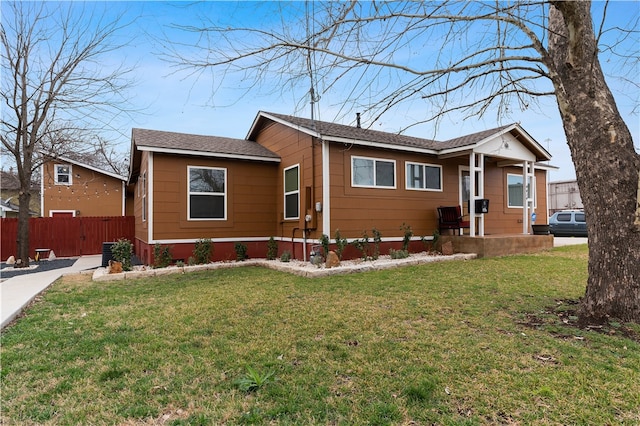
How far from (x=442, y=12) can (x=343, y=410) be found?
3.59 metres

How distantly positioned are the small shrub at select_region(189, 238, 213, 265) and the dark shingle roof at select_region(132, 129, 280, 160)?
2225 millimetres

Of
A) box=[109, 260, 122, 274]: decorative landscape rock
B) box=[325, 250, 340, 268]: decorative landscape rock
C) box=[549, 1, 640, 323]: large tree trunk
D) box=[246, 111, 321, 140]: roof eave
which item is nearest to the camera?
box=[549, 1, 640, 323]: large tree trunk

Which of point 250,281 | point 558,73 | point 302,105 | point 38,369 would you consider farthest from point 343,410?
point 250,281

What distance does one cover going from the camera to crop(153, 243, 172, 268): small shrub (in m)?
8.25

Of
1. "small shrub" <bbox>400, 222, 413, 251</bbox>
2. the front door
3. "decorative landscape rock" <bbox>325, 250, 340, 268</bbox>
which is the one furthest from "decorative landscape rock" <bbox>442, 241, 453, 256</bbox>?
"decorative landscape rock" <bbox>325, 250, 340, 268</bbox>

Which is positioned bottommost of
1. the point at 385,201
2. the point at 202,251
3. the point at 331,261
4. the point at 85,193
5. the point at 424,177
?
the point at 331,261

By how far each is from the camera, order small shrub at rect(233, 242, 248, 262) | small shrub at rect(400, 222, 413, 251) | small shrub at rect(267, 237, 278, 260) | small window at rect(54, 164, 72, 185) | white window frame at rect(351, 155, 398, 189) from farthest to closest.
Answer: small window at rect(54, 164, 72, 185) → small shrub at rect(267, 237, 278, 260) → small shrub at rect(400, 222, 413, 251) → small shrub at rect(233, 242, 248, 262) → white window frame at rect(351, 155, 398, 189)

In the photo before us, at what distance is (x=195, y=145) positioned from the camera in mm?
9102

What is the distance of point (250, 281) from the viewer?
6.54 m

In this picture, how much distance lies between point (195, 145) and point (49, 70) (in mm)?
4190

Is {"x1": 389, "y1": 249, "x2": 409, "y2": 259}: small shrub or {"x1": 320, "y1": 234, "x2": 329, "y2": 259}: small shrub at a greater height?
{"x1": 320, "y1": 234, "x2": 329, "y2": 259}: small shrub

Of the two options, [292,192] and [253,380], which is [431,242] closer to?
[292,192]

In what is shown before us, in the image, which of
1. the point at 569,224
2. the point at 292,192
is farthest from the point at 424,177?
the point at 569,224

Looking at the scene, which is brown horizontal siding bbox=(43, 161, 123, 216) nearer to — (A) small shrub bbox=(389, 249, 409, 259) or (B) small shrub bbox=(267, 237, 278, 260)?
(B) small shrub bbox=(267, 237, 278, 260)
